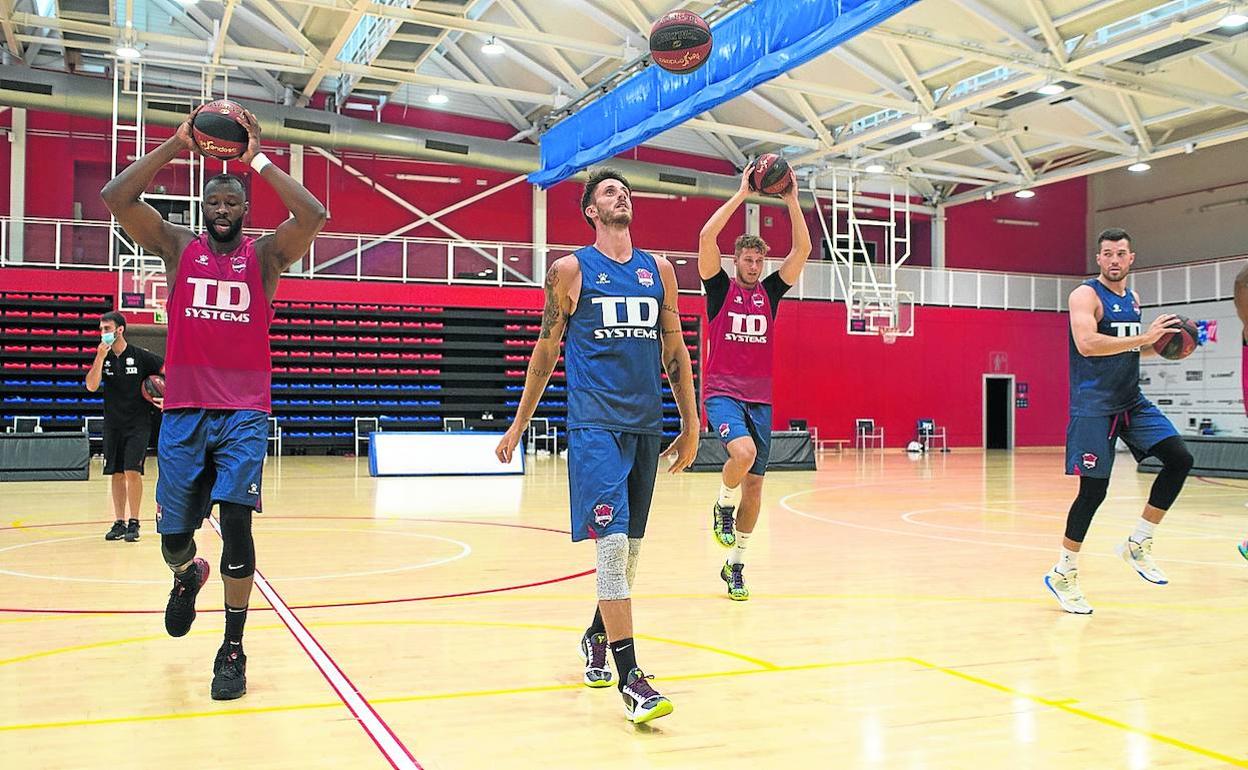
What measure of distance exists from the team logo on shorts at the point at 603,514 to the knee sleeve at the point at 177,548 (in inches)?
65.2

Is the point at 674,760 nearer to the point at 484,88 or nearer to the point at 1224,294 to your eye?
the point at 484,88

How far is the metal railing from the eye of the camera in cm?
2067

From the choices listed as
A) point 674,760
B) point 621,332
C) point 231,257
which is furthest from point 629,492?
point 231,257

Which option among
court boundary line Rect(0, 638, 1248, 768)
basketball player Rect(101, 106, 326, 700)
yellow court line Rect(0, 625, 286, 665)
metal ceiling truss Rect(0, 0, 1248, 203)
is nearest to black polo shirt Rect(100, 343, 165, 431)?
yellow court line Rect(0, 625, 286, 665)

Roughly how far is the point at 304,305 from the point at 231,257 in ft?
62.4

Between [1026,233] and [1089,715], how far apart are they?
1158 inches

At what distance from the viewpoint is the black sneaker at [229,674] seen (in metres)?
3.90

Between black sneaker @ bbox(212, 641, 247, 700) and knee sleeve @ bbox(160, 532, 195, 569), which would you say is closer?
black sneaker @ bbox(212, 641, 247, 700)

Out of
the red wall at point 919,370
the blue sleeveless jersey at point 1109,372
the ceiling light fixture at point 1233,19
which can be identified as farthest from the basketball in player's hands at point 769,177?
the red wall at point 919,370

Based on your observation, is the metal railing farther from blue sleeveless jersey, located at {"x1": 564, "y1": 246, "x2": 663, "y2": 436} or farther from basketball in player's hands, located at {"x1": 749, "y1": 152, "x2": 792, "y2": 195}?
blue sleeveless jersey, located at {"x1": 564, "y1": 246, "x2": 663, "y2": 436}

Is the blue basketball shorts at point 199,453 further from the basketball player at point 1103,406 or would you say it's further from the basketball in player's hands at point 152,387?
the basketball in player's hands at point 152,387

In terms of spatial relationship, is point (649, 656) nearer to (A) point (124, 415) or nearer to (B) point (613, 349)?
(B) point (613, 349)

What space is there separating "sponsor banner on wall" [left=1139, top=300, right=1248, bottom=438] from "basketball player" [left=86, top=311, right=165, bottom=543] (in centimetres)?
2384

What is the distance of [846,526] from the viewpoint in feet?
32.9
